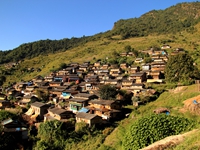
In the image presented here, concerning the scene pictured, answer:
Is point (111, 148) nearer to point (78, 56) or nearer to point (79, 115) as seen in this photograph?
point (79, 115)

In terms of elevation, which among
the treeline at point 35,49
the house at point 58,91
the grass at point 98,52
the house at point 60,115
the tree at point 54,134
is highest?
the treeline at point 35,49

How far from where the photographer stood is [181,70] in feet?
118

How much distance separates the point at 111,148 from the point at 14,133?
13.9m

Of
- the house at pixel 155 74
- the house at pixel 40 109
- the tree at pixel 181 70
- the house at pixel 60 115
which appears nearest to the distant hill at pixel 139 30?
the house at pixel 155 74

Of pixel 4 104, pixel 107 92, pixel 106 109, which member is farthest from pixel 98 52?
pixel 106 109

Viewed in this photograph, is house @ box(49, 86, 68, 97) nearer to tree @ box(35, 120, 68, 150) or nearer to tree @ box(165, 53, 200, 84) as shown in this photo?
tree @ box(35, 120, 68, 150)

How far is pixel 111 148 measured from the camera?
21406 millimetres

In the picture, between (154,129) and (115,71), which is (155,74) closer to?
(115,71)

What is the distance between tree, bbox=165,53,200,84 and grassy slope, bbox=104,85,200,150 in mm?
4247

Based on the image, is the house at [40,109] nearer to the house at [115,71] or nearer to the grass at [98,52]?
the house at [115,71]

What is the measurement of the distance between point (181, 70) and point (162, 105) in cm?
1068

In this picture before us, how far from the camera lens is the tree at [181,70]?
35284mm

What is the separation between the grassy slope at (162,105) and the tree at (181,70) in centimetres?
425

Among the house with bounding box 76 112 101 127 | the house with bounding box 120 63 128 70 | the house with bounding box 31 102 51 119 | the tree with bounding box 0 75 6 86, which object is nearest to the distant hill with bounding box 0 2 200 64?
the tree with bounding box 0 75 6 86
